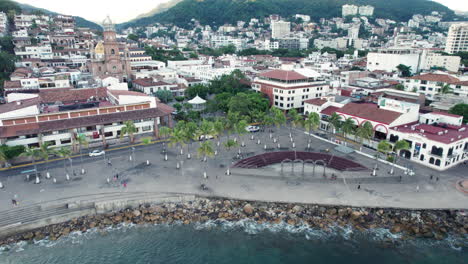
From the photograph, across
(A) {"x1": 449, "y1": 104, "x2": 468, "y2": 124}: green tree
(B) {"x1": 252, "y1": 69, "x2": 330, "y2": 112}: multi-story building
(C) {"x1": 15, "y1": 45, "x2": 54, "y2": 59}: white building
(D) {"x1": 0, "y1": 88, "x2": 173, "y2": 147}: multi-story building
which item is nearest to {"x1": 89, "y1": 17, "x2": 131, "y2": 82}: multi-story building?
(C) {"x1": 15, "y1": 45, "x2": 54, "y2": 59}: white building

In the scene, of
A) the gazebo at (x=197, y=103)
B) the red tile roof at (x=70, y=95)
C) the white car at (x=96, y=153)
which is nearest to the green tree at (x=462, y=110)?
the gazebo at (x=197, y=103)

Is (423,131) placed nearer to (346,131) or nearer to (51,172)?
(346,131)

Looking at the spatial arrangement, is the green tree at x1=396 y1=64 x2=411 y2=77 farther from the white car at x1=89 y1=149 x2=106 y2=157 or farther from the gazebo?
the white car at x1=89 y1=149 x2=106 y2=157

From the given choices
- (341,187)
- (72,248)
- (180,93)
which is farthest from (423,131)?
(180,93)

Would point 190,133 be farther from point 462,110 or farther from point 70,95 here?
point 462,110

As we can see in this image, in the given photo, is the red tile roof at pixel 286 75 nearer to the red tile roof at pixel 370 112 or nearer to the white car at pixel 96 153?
the red tile roof at pixel 370 112

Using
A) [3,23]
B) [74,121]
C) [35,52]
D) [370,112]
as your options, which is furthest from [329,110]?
[3,23]
